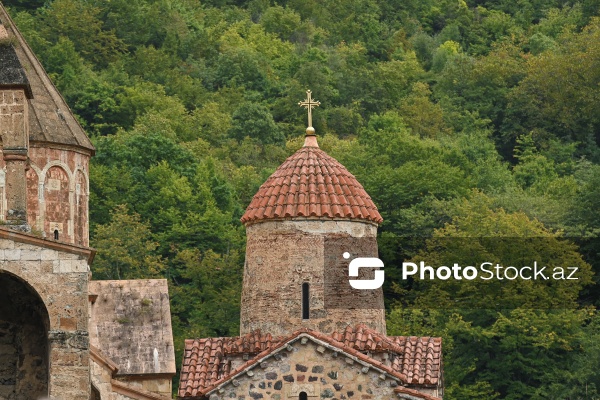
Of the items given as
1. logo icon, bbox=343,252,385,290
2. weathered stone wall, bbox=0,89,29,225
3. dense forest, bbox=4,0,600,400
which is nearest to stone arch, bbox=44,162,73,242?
logo icon, bbox=343,252,385,290

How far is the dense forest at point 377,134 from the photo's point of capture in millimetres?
64188

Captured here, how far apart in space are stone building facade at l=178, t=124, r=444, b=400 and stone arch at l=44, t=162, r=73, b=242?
16.2ft

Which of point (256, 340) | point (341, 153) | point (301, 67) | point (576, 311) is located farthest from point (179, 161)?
point (256, 340)

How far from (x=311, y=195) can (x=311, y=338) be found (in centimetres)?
330

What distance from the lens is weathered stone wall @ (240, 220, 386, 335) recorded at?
124ft

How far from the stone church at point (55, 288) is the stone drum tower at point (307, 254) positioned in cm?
285

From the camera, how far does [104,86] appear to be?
92.5 meters

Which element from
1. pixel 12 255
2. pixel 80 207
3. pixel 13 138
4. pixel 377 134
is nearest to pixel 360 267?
pixel 80 207

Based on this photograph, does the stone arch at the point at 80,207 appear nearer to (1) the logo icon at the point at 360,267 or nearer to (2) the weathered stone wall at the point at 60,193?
(2) the weathered stone wall at the point at 60,193

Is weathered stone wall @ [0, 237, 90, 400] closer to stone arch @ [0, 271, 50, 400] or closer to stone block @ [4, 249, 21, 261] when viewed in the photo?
stone block @ [4, 249, 21, 261]

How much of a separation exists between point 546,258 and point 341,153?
15473 mm

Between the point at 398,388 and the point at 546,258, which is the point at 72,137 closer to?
the point at 398,388

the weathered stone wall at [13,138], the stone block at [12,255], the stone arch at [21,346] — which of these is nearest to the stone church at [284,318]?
the weathered stone wall at [13,138]

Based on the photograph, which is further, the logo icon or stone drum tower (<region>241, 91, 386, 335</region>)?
the logo icon
